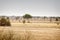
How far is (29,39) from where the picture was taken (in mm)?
14039

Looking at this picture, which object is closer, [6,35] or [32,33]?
[6,35]

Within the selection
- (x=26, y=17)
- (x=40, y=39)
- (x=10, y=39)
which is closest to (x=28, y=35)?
(x=10, y=39)

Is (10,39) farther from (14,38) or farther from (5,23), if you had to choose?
(5,23)

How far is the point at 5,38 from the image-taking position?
13.8m

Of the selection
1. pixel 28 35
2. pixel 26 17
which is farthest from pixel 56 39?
pixel 26 17

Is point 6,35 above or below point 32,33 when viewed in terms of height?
above

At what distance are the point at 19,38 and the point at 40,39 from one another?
4621 mm

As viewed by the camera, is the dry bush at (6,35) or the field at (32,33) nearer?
the dry bush at (6,35)

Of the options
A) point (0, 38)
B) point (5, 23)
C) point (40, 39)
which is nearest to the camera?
point (0, 38)

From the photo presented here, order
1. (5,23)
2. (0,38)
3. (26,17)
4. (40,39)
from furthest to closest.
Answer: (26,17), (5,23), (40,39), (0,38)

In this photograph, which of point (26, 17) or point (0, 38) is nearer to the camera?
point (0, 38)

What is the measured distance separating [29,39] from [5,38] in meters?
1.50

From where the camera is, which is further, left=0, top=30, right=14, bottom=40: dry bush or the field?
the field

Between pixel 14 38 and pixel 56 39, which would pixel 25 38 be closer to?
pixel 14 38
